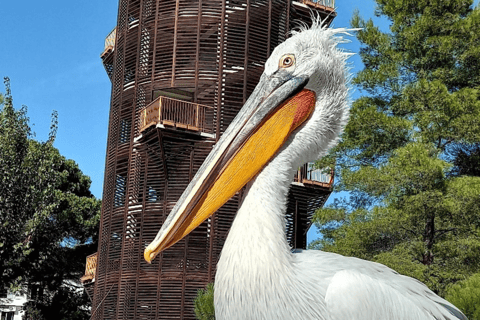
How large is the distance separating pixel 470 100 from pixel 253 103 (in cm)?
1148

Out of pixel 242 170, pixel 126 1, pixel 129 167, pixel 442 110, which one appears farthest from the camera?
pixel 126 1

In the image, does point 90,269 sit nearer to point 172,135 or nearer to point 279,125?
point 172,135

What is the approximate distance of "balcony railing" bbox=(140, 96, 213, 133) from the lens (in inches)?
816

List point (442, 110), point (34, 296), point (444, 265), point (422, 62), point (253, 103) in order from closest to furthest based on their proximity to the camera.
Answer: point (253, 103) → point (444, 265) → point (442, 110) → point (422, 62) → point (34, 296)

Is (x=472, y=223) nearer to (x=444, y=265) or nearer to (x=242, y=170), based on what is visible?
(x=444, y=265)

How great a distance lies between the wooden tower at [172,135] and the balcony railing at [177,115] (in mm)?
37

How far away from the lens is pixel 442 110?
1438cm

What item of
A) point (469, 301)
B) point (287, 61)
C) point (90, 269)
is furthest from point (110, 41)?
point (287, 61)

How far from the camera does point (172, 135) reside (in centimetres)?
2098

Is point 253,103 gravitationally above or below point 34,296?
above

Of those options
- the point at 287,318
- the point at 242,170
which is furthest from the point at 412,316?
the point at 242,170

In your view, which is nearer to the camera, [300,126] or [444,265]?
[300,126]

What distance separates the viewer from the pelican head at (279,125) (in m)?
3.82

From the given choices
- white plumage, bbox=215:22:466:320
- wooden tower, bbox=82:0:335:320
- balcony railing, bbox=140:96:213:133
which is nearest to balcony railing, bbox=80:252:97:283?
wooden tower, bbox=82:0:335:320
